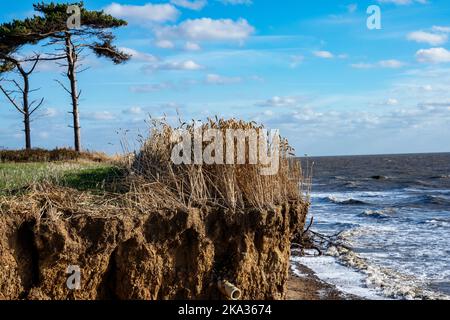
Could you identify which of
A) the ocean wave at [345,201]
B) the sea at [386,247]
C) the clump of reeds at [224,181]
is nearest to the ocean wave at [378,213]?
the sea at [386,247]

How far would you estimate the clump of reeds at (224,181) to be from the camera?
904cm

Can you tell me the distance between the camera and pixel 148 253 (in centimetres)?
830

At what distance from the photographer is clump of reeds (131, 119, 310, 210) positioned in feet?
29.7

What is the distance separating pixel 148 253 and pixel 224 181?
1664mm

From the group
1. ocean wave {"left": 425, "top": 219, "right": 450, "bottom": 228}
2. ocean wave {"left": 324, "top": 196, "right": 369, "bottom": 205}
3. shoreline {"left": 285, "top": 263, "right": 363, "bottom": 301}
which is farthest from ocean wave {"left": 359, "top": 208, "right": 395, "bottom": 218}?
shoreline {"left": 285, "top": 263, "right": 363, "bottom": 301}

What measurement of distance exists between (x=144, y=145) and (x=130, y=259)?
3.48 m

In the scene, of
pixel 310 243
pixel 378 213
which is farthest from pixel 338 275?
pixel 378 213

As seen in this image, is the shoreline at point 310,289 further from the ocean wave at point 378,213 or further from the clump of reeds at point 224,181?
the ocean wave at point 378,213

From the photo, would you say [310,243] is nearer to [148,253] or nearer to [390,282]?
[390,282]

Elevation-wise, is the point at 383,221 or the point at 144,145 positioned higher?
the point at 144,145
